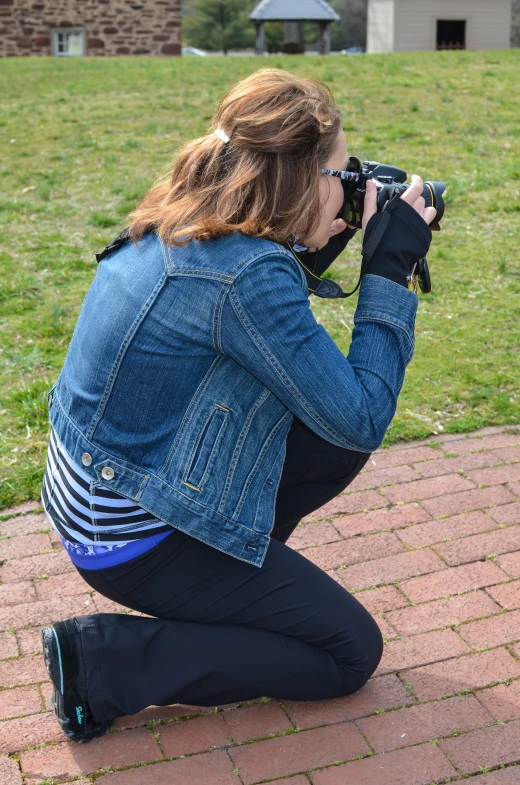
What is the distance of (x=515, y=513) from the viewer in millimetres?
3357

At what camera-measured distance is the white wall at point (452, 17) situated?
32.2m

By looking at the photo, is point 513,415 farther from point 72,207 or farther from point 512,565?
point 72,207

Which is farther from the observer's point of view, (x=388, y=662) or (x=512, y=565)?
(x=512, y=565)

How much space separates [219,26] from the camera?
4391 centimetres

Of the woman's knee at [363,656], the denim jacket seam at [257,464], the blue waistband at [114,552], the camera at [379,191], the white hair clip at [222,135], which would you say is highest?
the white hair clip at [222,135]

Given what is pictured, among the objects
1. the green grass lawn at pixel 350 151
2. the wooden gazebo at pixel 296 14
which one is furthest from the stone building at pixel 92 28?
the wooden gazebo at pixel 296 14

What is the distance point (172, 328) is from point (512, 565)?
1.50m

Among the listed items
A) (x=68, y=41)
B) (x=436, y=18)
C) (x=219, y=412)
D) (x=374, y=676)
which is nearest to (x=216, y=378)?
(x=219, y=412)

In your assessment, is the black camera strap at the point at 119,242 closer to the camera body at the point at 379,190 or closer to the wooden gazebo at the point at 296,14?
the camera body at the point at 379,190

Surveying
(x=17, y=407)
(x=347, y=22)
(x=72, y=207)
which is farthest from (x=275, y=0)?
(x=17, y=407)

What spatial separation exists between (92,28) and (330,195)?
21.7 metres

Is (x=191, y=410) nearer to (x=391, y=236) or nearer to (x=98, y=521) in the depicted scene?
(x=98, y=521)

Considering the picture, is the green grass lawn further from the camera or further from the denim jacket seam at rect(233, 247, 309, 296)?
the denim jacket seam at rect(233, 247, 309, 296)

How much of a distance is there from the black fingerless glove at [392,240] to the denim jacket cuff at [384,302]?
0.03 metres
